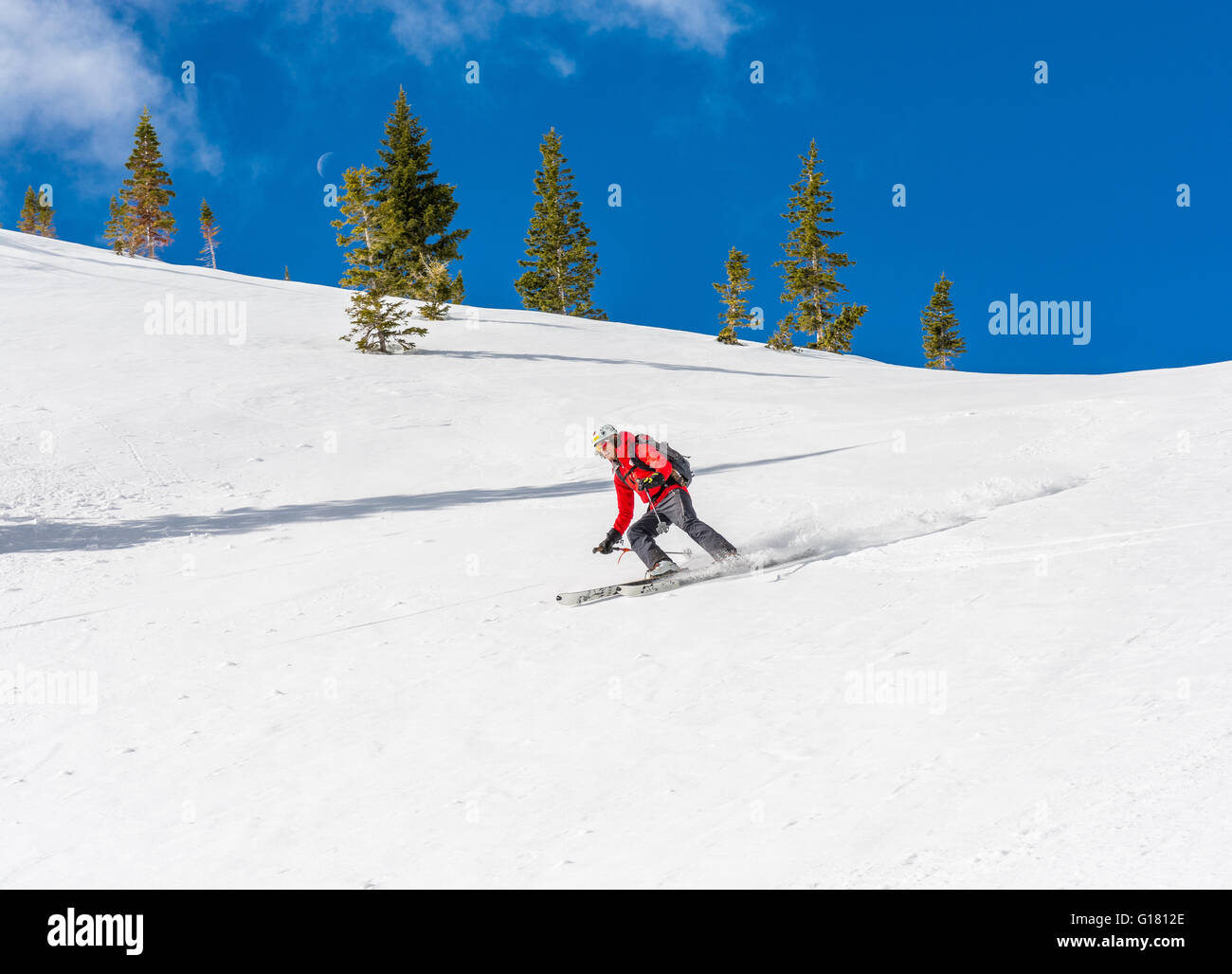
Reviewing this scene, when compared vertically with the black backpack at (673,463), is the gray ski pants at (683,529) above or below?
below

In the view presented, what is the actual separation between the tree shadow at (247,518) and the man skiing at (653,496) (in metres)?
5.11

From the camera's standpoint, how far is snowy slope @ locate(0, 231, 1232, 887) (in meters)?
4.20

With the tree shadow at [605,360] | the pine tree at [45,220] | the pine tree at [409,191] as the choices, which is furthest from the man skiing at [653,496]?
the pine tree at [45,220]

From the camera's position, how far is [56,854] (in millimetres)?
4629

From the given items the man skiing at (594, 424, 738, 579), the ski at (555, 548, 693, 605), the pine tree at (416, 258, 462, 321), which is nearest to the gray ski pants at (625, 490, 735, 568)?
the man skiing at (594, 424, 738, 579)

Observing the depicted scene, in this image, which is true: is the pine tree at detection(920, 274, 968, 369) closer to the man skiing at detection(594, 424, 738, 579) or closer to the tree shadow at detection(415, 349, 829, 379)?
the tree shadow at detection(415, 349, 829, 379)

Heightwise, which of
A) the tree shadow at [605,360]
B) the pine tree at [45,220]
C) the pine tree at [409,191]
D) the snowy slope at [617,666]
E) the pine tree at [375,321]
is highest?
the pine tree at [45,220]

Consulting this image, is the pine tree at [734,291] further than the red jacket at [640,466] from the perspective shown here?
Yes

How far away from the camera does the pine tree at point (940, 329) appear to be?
5979cm

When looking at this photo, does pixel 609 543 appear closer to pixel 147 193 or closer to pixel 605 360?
pixel 605 360

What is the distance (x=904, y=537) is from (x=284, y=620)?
263 inches

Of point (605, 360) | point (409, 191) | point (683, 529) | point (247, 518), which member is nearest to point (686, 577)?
point (683, 529)

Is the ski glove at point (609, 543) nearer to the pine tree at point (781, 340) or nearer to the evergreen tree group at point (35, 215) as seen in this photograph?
the pine tree at point (781, 340)
